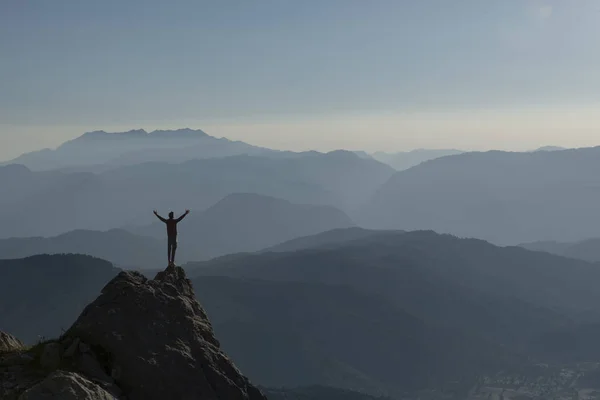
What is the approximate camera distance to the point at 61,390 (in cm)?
1369

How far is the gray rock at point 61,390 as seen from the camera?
533 inches

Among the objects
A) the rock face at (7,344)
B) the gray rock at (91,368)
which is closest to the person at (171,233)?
the rock face at (7,344)

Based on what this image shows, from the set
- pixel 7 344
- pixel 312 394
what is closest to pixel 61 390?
pixel 7 344

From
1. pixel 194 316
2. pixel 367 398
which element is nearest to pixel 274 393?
pixel 367 398

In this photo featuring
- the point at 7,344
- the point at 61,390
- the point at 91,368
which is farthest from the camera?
the point at 7,344

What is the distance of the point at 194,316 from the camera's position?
77.7 ft

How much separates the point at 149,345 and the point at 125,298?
235 cm

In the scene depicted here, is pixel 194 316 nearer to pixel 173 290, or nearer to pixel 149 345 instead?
pixel 173 290

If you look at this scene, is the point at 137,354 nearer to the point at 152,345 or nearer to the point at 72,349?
the point at 152,345

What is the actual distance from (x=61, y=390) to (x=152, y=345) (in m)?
5.83

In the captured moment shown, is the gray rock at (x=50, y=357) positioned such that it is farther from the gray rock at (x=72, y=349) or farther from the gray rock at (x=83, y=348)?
the gray rock at (x=83, y=348)

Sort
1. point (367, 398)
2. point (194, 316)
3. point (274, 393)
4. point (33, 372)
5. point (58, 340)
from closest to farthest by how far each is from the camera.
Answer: point (33, 372), point (58, 340), point (194, 316), point (274, 393), point (367, 398)

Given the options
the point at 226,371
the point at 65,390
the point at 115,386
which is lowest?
the point at 226,371

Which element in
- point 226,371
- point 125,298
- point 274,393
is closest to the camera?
point 125,298
